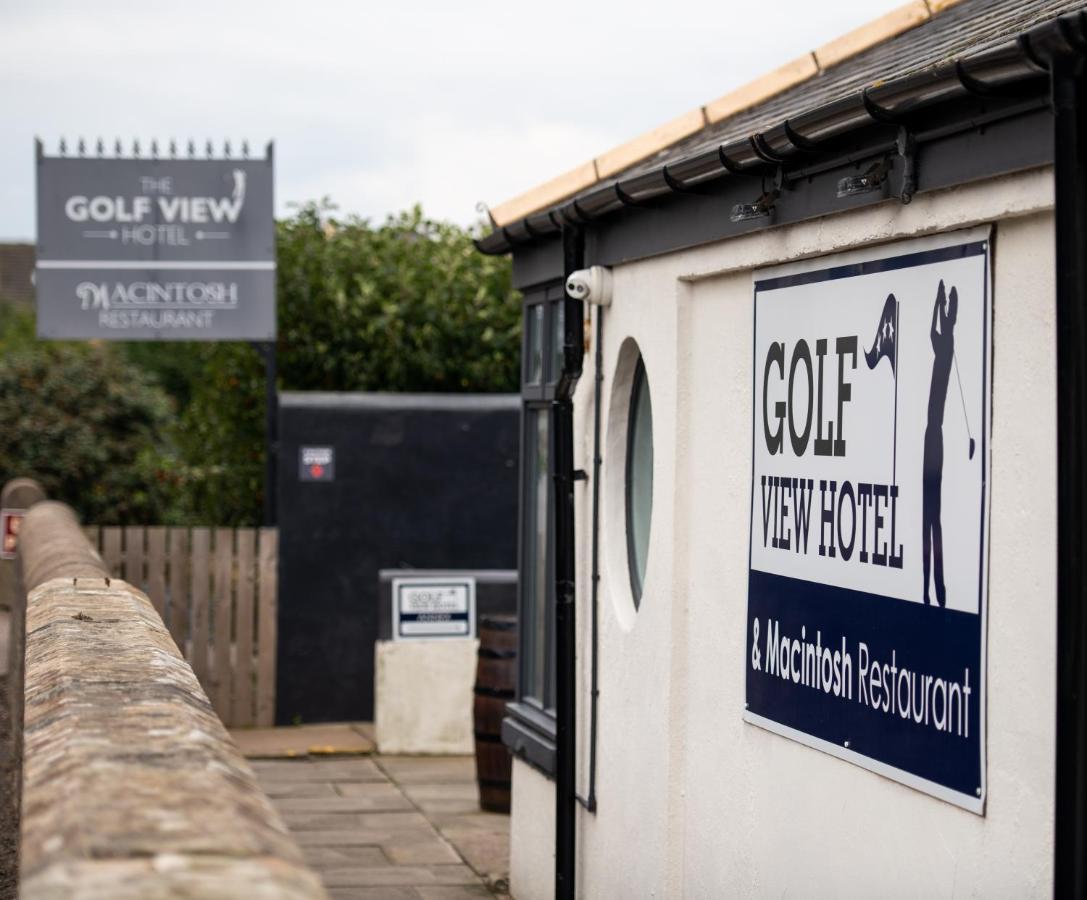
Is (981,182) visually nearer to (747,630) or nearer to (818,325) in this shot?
(818,325)

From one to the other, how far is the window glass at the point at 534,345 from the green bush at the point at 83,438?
32.6 ft

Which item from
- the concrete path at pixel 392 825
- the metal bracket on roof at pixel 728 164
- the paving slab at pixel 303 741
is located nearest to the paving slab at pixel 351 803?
the concrete path at pixel 392 825

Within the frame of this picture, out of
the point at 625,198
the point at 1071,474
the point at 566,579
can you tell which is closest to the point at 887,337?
the point at 1071,474

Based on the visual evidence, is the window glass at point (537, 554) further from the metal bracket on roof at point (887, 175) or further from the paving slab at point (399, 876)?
the metal bracket on roof at point (887, 175)

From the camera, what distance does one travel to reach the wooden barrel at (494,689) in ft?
30.2

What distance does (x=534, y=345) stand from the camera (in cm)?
782

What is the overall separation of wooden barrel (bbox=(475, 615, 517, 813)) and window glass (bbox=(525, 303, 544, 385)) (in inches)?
76.6

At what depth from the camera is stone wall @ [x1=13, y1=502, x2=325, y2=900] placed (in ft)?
6.46

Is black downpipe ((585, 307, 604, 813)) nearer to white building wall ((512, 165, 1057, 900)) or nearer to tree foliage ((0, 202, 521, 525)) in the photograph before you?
white building wall ((512, 165, 1057, 900))

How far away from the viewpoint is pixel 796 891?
15.6 ft

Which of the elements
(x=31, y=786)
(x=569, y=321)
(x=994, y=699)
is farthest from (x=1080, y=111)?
(x=569, y=321)

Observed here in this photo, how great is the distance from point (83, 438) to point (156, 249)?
5.58 m

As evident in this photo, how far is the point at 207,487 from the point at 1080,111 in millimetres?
11644

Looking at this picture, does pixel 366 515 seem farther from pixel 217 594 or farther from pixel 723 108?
pixel 723 108
